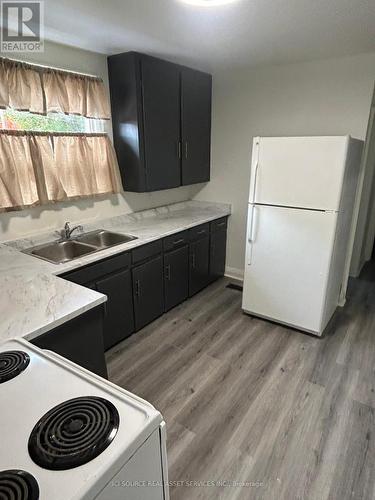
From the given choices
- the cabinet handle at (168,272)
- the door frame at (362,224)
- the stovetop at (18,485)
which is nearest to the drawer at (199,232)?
the cabinet handle at (168,272)

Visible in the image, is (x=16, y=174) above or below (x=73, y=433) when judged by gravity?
above

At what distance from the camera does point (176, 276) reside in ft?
10.1

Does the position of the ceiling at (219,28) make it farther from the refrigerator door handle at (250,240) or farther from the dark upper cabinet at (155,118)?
the refrigerator door handle at (250,240)

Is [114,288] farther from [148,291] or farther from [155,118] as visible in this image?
[155,118]

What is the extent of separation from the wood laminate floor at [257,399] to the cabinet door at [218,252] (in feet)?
2.10

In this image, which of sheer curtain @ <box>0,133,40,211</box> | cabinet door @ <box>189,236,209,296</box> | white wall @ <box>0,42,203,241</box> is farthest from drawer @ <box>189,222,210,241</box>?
sheer curtain @ <box>0,133,40,211</box>

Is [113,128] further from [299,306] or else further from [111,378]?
[299,306]

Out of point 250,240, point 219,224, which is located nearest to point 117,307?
point 250,240

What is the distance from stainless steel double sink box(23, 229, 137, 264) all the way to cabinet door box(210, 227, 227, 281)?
1.24 metres

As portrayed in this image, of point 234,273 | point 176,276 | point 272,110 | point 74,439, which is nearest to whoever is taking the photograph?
point 74,439

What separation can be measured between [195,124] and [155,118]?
67 cm

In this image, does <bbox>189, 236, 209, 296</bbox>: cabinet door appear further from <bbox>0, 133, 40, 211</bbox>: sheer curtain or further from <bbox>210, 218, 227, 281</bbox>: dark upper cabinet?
<bbox>0, 133, 40, 211</bbox>: sheer curtain

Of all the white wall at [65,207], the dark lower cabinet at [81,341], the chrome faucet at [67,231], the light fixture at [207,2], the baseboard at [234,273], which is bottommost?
the baseboard at [234,273]

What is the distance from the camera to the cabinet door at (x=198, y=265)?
3.28 metres
